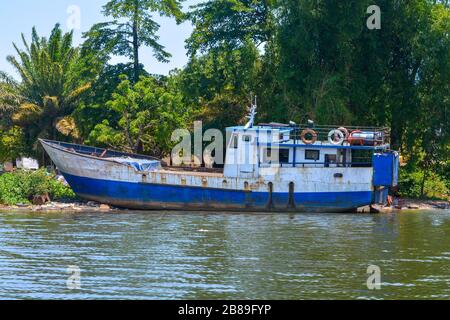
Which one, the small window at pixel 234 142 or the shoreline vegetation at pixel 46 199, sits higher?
the small window at pixel 234 142

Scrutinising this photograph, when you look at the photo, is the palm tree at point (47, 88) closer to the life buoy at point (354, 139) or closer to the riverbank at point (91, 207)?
the riverbank at point (91, 207)

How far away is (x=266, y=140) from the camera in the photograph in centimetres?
3161

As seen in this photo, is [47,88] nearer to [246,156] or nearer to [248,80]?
[248,80]

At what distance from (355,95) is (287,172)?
8418 mm

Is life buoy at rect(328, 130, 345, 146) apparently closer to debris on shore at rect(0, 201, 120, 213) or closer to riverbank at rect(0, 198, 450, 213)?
riverbank at rect(0, 198, 450, 213)

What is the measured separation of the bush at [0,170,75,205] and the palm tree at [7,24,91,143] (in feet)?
23.5

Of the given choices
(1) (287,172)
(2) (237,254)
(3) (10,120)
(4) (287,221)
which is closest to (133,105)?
(3) (10,120)

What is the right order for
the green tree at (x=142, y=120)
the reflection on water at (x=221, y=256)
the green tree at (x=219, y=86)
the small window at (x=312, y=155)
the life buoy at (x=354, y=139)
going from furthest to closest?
the green tree at (x=219, y=86), the green tree at (x=142, y=120), the small window at (x=312, y=155), the life buoy at (x=354, y=139), the reflection on water at (x=221, y=256)

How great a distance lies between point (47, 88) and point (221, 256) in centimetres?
2527

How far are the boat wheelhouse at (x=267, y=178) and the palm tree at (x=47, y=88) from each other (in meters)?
10.3

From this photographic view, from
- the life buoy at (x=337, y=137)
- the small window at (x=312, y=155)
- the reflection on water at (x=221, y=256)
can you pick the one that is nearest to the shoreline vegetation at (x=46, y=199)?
the reflection on water at (x=221, y=256)

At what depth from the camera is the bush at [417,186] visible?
37.6m

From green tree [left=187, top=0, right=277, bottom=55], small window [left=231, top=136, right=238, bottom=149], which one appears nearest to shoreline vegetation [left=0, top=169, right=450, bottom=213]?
small window [left=231, top=136, right=238, bottom=149]
